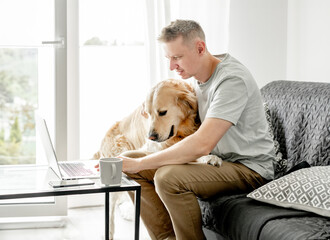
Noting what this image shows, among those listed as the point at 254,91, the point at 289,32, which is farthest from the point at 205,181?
the point at 289,32

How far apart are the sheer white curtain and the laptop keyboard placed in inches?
48.5

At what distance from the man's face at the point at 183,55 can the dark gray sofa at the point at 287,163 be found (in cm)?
59

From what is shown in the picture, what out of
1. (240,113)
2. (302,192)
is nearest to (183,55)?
(240,113)

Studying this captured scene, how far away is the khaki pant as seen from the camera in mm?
2033

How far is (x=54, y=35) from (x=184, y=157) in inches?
64.3

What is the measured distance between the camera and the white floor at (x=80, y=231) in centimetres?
286

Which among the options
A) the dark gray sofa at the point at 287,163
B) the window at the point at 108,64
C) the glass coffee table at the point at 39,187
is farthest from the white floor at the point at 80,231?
the dark gray sofa at the point at 287,163

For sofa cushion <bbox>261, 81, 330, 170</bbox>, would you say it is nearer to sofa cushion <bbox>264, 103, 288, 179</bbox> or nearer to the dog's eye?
sofa cushion <bbox>264, 103, 288, 179</bbox>

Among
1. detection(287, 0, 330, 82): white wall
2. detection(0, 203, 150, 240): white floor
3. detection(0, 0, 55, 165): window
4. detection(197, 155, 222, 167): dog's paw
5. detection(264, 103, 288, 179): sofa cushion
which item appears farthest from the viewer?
detection(0, 0, 55, 165): window

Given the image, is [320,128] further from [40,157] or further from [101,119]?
[40,157]

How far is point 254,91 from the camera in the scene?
7.11 ft

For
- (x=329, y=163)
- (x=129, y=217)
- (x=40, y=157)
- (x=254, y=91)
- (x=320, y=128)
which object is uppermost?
(x=254, y=91)

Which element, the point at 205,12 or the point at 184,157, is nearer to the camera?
the point at 184,157

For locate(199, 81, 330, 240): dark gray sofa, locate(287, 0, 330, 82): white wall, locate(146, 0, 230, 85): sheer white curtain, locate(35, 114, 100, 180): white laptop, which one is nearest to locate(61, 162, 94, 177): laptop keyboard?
locate(35, 114, 100, 180): white laptop
